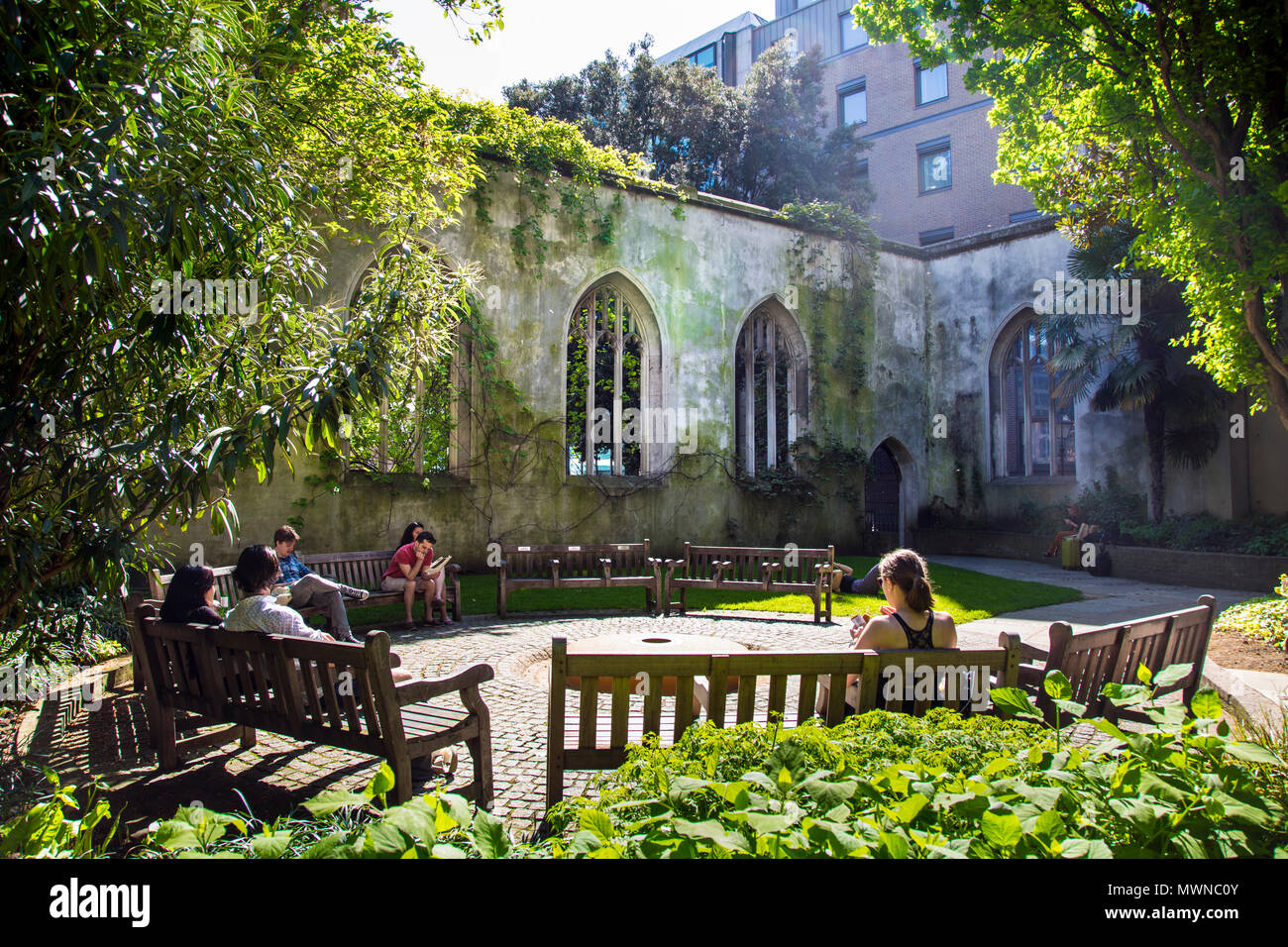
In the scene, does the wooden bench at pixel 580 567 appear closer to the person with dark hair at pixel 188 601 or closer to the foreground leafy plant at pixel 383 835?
the person with dark hair at pixel 188 601

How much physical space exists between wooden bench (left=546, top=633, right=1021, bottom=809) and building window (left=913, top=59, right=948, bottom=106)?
29.7 m

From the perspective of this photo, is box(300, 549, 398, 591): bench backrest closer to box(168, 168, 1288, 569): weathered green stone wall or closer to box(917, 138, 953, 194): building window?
box(168, 168, 1288, 569): weathered green stone wall

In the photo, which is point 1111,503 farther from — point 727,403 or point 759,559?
point 759,559

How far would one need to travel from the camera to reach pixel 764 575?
991 cm

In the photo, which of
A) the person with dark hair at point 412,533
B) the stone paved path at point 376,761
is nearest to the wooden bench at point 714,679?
the stone paved path at point 376,761

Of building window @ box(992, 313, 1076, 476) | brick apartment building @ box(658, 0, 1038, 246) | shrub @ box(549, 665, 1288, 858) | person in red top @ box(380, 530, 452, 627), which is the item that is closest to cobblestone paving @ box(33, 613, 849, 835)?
shrub @ box(549, 665, 1288, 858)

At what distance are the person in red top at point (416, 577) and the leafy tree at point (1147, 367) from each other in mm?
12704

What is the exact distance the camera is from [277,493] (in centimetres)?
1092

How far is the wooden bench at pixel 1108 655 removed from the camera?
143 inches

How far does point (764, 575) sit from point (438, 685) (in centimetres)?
689

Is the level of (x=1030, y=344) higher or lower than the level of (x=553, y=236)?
lower
